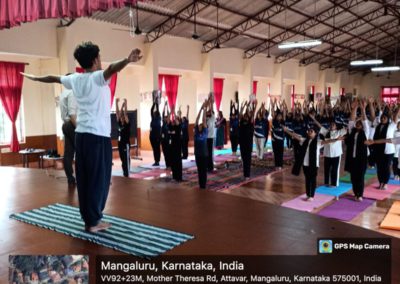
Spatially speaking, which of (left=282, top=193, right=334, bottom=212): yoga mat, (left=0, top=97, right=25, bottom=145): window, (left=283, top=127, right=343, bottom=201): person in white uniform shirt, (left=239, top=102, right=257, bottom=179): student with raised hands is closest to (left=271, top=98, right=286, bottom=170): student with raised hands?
(left=239, top=102, right=257, bottom=179): student with raised hands

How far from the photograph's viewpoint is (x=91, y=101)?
2258 millimetres

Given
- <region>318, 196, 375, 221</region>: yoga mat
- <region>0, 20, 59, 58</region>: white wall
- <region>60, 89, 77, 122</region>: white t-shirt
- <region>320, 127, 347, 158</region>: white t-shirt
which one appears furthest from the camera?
<region>0, 20, 59, 58</region>: white wall

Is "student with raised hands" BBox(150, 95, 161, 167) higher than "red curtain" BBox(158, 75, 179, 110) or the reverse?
the reverse

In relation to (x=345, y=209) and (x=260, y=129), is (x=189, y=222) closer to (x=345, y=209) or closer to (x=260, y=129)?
(x=345, y=209)

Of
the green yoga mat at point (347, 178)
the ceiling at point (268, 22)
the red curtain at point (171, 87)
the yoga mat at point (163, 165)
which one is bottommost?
the green yoga mat at point (347, 178)

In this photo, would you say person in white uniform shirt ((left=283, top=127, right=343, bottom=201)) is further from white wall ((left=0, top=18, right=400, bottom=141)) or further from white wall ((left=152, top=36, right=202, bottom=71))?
white wall ((left=152, top=36, right=202, bottom=71))

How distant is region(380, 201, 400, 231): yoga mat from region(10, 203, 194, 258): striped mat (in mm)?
3492

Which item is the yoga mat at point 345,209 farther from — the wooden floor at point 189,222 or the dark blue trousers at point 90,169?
the dark blue trousers at point 90,169

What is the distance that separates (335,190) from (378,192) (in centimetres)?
75

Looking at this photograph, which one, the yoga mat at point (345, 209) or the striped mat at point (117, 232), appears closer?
the striped mat at point (117, 232)

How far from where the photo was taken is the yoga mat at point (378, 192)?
20.7 ft

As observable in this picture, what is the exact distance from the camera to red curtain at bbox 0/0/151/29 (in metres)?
3.59

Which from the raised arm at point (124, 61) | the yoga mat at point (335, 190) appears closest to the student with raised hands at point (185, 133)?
the yoga mat at point (335, 190)

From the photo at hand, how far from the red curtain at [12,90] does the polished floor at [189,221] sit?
5689mm
